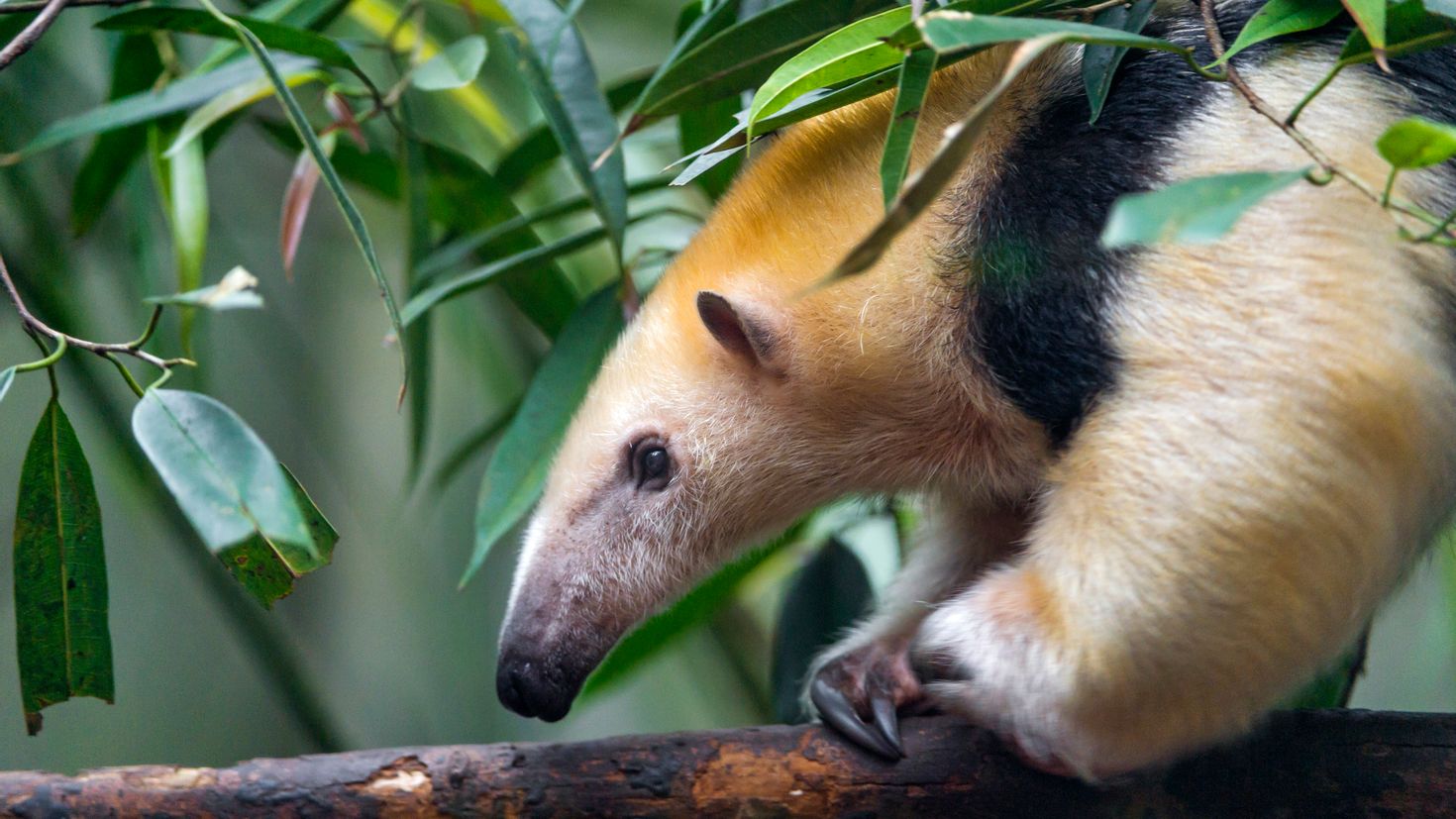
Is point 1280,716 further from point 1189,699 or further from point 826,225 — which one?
point 826,225

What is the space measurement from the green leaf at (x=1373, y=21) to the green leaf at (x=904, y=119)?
1.31 feet

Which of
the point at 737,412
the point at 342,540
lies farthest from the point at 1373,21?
the point at 342,540

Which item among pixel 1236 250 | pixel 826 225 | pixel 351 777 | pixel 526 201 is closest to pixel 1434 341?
pixel 1236 250

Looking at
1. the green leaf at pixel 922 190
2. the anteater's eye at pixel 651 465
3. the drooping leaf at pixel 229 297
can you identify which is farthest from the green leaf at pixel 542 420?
the green leaf at pixel 922 190

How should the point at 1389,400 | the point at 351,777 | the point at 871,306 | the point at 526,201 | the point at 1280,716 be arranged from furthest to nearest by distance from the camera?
the point at 526,201 < the point at 871,306 < the point at 1280,716 < the point at 351,777 < the point at 1389,400

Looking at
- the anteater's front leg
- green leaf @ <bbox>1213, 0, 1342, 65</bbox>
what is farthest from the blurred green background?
green leaf @ <bbox>1213, 0, 1342, 65</bbox>

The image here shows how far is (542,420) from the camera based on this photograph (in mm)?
2215

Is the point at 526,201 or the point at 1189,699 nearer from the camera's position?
the point at 1189,699

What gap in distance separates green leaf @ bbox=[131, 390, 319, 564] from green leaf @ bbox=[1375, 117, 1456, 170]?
1082 mm

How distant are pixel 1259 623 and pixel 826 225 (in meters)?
0.83

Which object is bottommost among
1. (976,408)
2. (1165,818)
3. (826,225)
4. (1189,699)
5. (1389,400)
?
(1165,818)

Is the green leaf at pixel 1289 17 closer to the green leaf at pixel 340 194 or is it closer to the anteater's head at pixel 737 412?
the anteater's head at pixel 737 412

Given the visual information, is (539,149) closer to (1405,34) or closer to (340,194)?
(340,194)

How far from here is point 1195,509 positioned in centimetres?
137
